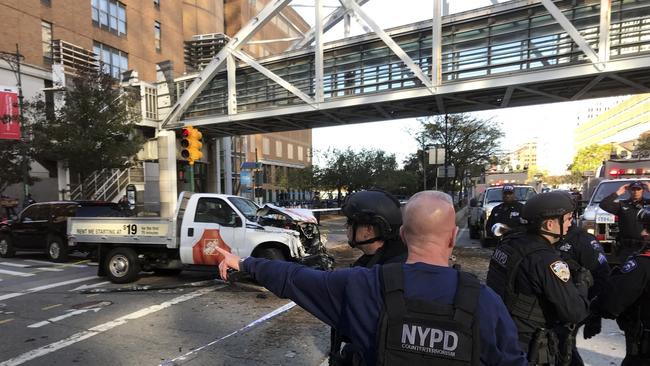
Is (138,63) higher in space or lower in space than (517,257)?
higher

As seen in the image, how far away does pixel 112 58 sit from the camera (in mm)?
30828

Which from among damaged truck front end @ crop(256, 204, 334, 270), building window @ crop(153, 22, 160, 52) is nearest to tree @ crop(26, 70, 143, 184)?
damaged truck front end @ crop(256, 204, 334, 270)

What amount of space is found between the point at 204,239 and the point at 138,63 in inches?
1116

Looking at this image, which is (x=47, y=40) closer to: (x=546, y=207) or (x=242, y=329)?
(x=242, y=329)

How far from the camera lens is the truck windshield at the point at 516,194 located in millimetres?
15278

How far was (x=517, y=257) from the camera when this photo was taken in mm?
2875

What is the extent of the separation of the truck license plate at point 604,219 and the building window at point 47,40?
27816 mm

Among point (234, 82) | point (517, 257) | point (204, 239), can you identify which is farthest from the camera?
point (234, 82)

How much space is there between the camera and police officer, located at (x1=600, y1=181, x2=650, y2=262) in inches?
209

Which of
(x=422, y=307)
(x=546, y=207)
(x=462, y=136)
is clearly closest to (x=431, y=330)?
(x=422, y=307)

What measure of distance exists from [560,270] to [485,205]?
1345 cm

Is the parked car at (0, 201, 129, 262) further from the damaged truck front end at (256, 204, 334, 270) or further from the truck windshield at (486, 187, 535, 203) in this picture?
the truck windshield at (486, 187, 535, 203)

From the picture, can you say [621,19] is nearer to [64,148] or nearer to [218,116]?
[218,116]

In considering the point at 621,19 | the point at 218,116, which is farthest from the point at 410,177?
the point at 621,19
